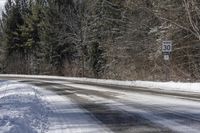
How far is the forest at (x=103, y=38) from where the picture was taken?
36.8 metres

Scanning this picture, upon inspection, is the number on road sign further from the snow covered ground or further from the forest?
the snow covered ground

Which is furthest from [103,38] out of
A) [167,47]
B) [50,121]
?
[50,121]

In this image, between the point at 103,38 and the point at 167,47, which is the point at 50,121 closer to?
the point at 167,47

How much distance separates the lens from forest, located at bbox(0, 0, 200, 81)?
36.8 metres

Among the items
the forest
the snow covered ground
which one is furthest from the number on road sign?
→ the snow covered ground

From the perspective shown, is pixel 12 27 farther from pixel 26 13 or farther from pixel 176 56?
pixel 176 56

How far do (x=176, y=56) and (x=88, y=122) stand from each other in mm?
27317

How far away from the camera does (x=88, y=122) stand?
11.7 meters

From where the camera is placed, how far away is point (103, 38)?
176ft

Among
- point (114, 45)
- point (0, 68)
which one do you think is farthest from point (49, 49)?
point (114, 45)

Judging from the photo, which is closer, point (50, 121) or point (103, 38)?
point (50, 121)

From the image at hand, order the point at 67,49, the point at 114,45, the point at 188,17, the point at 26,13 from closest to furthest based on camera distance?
the point at 188,17, the point at 114,45, the point at 67,49, the point at 26,13

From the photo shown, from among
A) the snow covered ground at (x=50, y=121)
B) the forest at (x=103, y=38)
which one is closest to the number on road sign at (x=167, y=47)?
the forest at (x=103, y=38)

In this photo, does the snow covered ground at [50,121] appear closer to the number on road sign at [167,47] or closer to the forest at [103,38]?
the number on road sign at [167,47]
